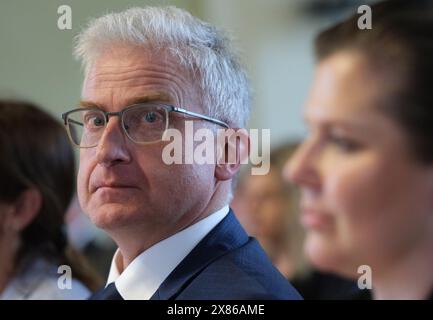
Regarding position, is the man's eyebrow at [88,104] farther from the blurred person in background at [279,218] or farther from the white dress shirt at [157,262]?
the blurred person in background at [279,218]

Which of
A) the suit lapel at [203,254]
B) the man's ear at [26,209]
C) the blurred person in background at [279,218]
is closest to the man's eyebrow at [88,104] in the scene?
the suit lapel at [203,254]

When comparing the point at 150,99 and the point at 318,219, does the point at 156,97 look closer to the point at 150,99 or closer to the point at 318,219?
the point at 150,99

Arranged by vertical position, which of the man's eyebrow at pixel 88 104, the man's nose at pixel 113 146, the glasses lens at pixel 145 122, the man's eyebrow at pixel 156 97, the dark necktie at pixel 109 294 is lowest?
the dark necktie at pixel 109 294

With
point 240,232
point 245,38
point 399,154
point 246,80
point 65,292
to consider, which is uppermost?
point 245,38

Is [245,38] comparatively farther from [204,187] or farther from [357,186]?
[357,186]

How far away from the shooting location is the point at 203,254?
1.21 metres

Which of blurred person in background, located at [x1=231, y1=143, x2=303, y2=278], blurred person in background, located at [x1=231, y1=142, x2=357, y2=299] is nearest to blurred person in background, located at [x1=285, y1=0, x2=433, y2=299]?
blurred person in background, located at [x1=231, y1=142, x2=357, y2=299]

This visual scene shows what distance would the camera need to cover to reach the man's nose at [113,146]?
46.6 inches

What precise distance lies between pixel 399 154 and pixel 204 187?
1.46ft

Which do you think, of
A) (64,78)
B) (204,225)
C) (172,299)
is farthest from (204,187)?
(64,78)

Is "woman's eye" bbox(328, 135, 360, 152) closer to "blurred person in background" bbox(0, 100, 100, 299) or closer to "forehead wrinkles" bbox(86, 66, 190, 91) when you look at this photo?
"forehead wrinkles" bbox(86, 66, 190, 91)

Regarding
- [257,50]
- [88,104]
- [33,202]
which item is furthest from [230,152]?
[257,50]

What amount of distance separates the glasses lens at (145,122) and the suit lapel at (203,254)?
177mm

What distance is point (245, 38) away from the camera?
2.22 meters
